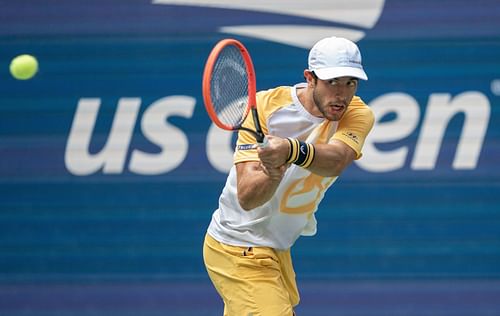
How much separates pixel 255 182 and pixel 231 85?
1.37 ft

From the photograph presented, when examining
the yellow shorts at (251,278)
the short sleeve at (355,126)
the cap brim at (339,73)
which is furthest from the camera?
the yellow shorts at (251,278)

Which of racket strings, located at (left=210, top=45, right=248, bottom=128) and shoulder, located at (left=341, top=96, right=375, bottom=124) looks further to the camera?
shoulder, located at (left=341, top=96, right=375, bottom=124)

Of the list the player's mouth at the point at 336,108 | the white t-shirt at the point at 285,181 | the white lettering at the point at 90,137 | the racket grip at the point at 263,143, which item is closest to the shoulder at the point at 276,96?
the white t-shirt at the point at 285,181

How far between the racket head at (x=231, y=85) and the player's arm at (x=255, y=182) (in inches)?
7.5

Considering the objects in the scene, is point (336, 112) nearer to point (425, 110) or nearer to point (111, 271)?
point (425, 110)

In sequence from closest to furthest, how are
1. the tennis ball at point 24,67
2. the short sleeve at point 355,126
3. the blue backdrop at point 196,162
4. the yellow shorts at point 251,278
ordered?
the short sleeve at point 355,126, the yellow shorts at point 251,278, the tennis ball at point 24,67, the blue backdrop at point 196,162

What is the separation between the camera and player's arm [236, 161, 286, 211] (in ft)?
13.5

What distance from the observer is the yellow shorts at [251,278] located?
4.54 m

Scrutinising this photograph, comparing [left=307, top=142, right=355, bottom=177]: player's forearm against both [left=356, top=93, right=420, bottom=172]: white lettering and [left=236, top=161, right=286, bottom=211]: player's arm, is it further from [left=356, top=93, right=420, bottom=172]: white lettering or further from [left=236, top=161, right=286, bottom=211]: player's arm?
[left=356, top=93, right=420, bottom=172]: white lettering

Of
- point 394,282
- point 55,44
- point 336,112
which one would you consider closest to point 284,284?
point 336,112

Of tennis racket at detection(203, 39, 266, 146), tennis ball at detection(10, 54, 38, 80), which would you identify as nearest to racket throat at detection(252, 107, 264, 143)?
tennis racket at detection(203, 39, 266, 146)

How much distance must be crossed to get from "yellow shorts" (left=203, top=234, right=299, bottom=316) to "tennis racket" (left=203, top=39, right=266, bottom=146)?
0.65 m

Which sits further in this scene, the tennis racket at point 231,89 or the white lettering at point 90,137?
the white lettering at point 90,137

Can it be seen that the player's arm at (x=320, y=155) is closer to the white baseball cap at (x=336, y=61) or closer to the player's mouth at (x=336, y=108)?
the player's mouth at (x=336, y=108)
